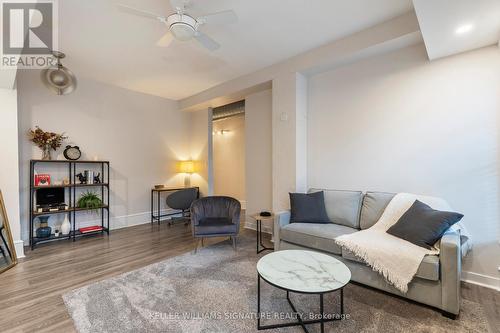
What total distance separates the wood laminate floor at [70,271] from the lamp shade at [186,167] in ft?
5.28

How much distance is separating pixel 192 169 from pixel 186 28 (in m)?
3.85

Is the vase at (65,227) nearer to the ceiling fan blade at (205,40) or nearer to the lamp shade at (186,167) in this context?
the lamp shade at (186,167)

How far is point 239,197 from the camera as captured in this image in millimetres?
6949

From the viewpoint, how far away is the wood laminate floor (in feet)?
6.27

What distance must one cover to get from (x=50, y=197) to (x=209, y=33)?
3713 mm

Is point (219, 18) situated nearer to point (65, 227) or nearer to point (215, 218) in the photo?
point (215, 218)

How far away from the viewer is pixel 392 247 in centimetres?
214

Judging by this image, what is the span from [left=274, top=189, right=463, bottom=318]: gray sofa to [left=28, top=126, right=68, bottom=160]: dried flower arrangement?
12.9 feet

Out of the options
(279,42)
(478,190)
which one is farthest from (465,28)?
(279,42)

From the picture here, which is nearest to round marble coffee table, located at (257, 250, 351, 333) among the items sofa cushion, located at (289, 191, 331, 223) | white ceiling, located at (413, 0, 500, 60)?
sofa cushion, located at (289, 191, 331, 223)

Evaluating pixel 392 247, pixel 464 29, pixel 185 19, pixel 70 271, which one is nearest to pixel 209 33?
pixel 185 19

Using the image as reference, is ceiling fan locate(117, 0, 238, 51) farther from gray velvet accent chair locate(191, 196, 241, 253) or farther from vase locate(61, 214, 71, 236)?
vase locate(61, 214, 71, 236)

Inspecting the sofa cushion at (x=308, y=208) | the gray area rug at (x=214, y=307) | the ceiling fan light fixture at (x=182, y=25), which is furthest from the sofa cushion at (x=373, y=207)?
the ceiling fan light fixture at (x=182, y=25)

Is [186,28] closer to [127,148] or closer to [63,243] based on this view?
[127,148]
